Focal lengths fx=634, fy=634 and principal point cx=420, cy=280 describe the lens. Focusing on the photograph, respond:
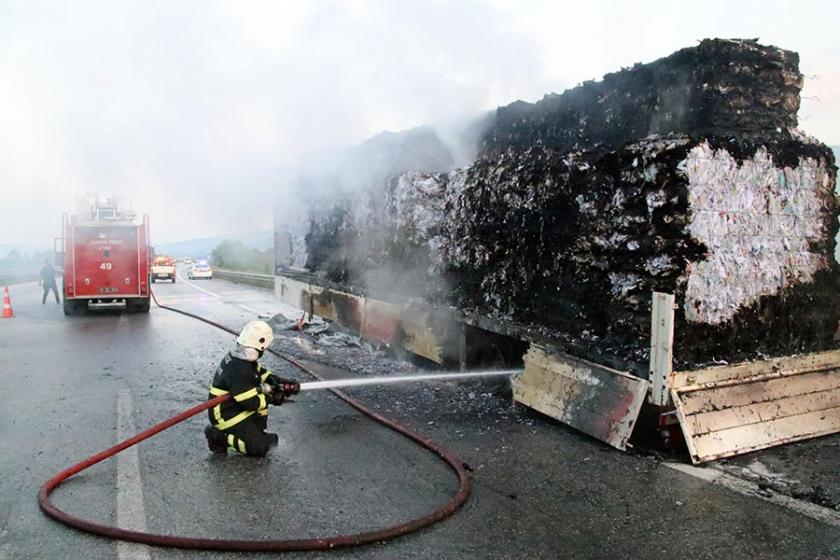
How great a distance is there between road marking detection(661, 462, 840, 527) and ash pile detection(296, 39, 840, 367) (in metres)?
0.83

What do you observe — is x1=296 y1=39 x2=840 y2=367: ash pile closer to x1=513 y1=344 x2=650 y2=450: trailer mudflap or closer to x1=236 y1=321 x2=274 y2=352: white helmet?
x1=513 y1=344 x2=650 y2=450: trailer mudflap

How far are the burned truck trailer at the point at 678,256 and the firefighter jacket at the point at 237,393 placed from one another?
97.9 inches

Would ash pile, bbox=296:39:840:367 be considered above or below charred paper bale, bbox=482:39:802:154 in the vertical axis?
below

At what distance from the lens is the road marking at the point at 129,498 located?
3375 millimetres

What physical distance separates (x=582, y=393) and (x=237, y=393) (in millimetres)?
2799

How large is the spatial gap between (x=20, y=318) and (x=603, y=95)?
14.6 metres

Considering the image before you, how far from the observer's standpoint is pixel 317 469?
182 inches

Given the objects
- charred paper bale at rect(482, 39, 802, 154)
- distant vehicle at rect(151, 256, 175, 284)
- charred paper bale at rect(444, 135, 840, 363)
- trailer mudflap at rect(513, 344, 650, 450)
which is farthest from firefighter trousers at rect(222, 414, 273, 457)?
distant vehicle at rect(151, 256, 175, 284)

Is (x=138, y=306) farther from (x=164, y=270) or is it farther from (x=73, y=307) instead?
(x=164, y=270)

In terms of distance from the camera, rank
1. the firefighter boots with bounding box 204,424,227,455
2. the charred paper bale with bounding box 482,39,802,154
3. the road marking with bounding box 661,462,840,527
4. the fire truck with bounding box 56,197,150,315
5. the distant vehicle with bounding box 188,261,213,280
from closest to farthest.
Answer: the road marking with bounding box 661,462,840,527, the firefighter boots with bounding box 204,424,227,455, the charred paper bale with bounding box 482,39,802,154, the fire truck with bounding box 56,197,150,315, the distant vehicle with bounding box 188,261,213,280

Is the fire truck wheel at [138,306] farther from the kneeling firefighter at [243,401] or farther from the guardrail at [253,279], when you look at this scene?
the kneeling firefighter at [243,401]

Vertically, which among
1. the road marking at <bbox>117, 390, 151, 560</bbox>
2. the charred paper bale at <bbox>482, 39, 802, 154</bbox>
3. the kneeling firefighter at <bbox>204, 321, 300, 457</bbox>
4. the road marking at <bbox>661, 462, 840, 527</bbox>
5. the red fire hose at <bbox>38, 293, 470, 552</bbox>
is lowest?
the road marking at <bbox>117, 390, 151, 560</bbox>

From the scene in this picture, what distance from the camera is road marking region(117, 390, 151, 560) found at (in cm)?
338

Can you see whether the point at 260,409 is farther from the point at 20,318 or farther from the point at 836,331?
the point at 20,318
